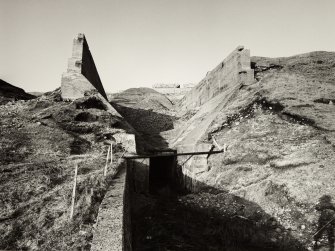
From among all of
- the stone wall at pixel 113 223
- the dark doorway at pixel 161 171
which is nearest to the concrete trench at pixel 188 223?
the stone wall at pixel 113 223

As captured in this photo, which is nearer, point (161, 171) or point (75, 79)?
→ point (75, 79)

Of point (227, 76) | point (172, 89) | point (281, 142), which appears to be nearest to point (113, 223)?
point (281, 142)

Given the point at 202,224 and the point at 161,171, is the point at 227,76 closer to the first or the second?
the point at 161,171

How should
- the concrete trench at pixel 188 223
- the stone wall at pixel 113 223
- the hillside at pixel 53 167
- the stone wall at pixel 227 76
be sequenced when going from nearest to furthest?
the stone wall at pixel 113 223, the hillside at pixel 53 167, the concrete trench at pixel 188 223, the stone wall at pixel 227 76

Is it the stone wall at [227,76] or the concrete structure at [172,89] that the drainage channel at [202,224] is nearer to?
the stone wall at [227,76]

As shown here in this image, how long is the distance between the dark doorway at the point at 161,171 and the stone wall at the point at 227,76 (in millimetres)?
4892

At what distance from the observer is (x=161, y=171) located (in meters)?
13.6

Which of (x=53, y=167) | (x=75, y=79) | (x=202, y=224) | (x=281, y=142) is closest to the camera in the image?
(x=202, y=224)

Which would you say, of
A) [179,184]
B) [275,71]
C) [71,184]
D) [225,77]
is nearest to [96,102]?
[179,184]

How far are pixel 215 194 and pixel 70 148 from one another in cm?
516

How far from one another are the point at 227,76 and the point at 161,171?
5905mm

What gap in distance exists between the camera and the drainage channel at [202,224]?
5.81 metres

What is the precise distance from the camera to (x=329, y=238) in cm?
550

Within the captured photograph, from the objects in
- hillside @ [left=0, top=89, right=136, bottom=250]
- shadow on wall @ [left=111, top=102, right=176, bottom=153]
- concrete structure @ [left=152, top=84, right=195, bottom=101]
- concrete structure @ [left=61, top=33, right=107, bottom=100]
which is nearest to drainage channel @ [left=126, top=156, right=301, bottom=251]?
hillside @ [left=0, top=89, right=136, bottom=250]
